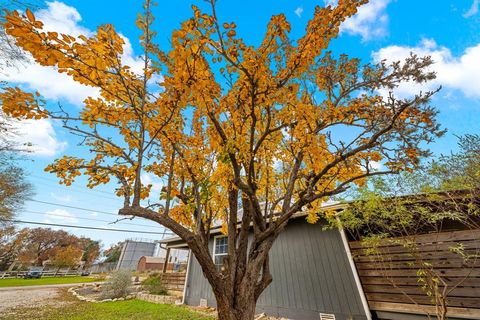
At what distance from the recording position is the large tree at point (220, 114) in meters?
2.30

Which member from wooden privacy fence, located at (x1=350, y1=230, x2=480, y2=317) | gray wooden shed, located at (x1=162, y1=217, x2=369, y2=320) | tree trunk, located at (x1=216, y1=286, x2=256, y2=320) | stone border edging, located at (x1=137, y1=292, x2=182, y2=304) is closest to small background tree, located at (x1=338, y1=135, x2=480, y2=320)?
wooden privacy fence, located at (x1=350, y1=230, x2=480, y2=317)

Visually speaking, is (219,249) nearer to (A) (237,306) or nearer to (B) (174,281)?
(B) (174,281)

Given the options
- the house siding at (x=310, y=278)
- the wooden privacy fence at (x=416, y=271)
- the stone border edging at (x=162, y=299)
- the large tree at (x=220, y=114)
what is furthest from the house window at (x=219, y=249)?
the large tree at (x=220, y=114)

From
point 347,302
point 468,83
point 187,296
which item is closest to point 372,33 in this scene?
point 468,83

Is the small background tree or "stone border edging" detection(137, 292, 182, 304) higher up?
the small background tree

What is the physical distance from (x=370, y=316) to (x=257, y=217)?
4.50m

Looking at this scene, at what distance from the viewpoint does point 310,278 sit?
632 cm

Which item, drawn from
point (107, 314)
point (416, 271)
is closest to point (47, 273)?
point (107, 314)

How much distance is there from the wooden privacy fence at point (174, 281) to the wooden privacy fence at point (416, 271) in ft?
29.9

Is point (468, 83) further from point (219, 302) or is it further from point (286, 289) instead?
point (219, 302)

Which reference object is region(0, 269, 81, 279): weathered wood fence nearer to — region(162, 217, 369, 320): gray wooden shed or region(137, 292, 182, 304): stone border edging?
region(137, 292, 182, 304): stone border edging

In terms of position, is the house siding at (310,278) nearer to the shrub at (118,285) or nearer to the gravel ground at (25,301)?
the shrub at (118,285)

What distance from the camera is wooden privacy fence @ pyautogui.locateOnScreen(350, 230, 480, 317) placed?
14.2ft

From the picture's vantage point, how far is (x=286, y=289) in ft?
22.2
